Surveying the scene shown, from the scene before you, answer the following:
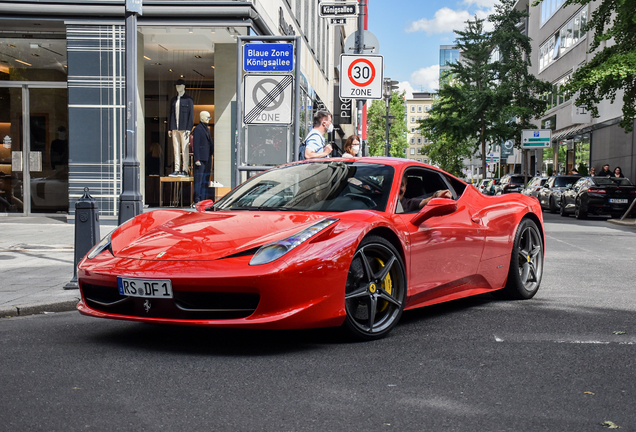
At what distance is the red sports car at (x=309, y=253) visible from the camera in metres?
4.19

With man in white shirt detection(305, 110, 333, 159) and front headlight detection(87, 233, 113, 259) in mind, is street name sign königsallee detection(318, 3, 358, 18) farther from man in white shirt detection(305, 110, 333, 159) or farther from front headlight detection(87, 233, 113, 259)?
front headlight detection(87, 233, 113, 259)

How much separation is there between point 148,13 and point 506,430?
1349 cm

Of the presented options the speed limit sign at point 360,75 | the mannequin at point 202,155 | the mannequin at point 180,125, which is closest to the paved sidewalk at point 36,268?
the mannequin at point 202,155

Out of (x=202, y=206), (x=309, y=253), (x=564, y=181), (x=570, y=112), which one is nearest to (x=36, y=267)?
(x=202, y=206)

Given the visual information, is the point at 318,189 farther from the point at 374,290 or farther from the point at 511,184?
the point at 511,184

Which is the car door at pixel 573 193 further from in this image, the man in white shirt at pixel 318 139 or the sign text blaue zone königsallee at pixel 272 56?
the sign text blaue zone königsallee at pixel 272 56

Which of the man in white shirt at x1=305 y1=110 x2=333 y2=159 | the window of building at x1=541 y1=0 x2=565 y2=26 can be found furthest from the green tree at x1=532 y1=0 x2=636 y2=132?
the window of building at x1=541 y1=0 x2=565 y2=26

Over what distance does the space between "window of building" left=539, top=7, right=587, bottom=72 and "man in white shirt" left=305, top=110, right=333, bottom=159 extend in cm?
3430

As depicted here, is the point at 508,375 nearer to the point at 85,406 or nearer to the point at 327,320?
the point at 327,320

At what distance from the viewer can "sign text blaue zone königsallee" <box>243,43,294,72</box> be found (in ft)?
32.3

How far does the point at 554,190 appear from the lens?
27688 millimetres

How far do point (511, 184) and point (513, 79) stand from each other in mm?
8726

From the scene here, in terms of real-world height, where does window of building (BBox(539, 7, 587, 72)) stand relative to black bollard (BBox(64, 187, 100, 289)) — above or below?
above

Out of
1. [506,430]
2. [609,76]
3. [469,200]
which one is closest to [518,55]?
[609,76]
